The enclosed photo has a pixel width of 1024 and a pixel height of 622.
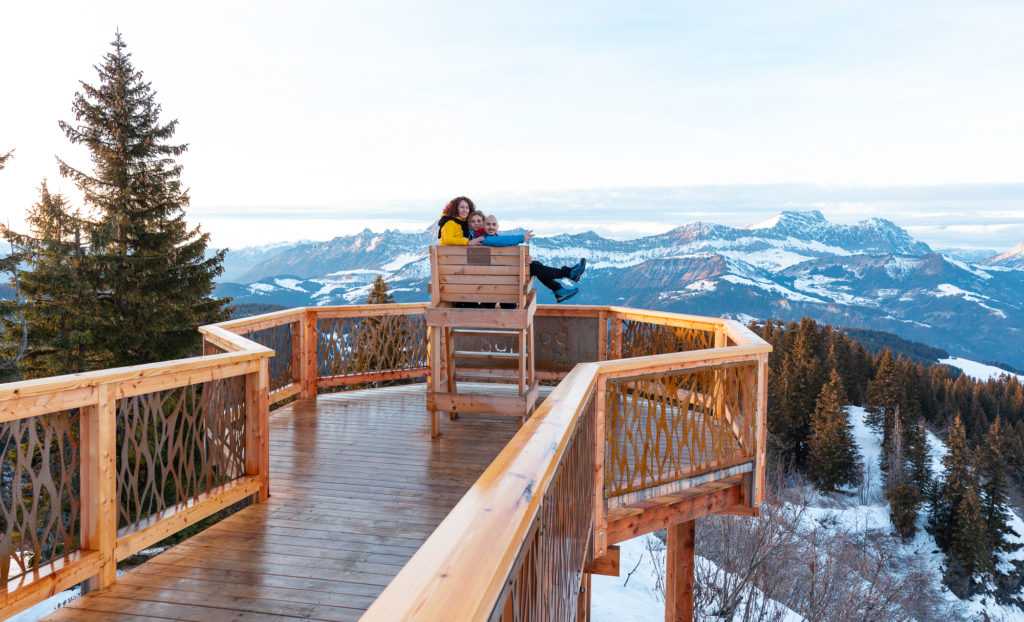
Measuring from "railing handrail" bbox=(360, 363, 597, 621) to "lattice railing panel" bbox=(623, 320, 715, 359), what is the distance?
5.20 m

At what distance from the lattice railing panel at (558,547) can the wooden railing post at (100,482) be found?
2.37m

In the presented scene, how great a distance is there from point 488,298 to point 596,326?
8.52ft

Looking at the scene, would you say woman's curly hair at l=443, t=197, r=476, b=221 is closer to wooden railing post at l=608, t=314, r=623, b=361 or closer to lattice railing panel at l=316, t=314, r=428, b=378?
lattice railing panel at l=316, t=314, r=428, b=378

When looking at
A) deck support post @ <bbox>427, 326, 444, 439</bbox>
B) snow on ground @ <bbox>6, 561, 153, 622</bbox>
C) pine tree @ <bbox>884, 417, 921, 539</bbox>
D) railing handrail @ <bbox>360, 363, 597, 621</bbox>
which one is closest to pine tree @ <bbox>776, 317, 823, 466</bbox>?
pine tree @ <bbox>884, 417, 921, 539</bbox>

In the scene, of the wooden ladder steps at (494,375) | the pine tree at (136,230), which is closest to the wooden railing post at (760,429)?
the wooden ladder steps at (494,375)

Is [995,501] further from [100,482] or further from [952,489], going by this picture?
[100,482]

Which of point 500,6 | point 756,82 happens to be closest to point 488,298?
point 500,6

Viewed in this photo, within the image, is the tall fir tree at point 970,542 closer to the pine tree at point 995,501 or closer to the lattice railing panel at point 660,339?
the pine tree at point 995,501

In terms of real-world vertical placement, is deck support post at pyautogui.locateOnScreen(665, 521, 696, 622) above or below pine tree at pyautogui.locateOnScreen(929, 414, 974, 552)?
above

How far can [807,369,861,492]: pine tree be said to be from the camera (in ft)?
177

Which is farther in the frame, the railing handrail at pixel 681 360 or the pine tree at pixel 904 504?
the pine tree at pixel 904 504

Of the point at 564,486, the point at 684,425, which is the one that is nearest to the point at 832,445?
the point at 684,425

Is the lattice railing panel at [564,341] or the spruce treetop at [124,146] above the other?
the spruce treetop at [124,146]

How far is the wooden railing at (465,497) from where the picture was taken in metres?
1.34
